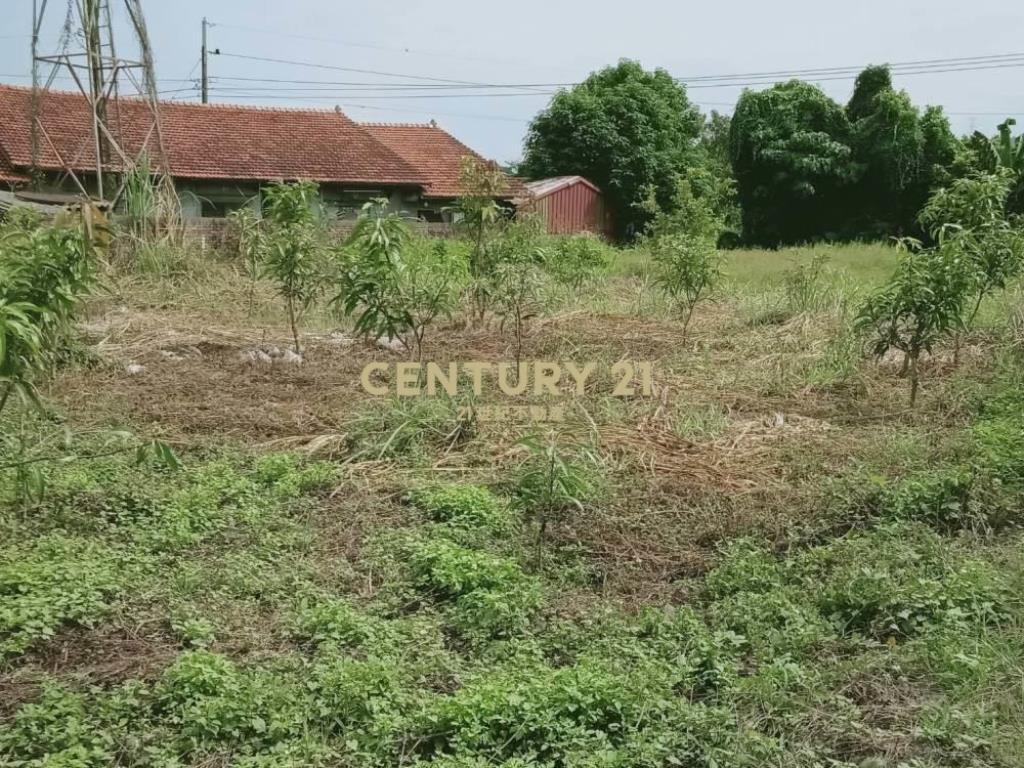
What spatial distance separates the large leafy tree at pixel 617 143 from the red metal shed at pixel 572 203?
49 centimetres

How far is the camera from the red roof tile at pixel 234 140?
53.6 feet

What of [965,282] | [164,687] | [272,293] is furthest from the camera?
[272,293]

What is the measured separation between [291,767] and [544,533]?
1.63 metres

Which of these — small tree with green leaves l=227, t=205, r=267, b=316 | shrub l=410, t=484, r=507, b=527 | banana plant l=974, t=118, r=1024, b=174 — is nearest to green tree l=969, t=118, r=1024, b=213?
banana plant l=974, t=118, r=1024, b=174

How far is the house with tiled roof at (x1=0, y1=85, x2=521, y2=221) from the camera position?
15977mm

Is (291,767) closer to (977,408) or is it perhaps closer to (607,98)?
(977,408)

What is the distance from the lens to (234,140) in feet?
60.4

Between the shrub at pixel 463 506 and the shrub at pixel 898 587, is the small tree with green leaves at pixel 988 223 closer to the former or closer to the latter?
the shrub at pixel 898 587

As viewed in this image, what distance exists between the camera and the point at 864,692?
251 cm

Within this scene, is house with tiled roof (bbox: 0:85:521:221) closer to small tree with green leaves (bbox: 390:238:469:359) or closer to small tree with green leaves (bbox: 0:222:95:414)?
small tree with green leaves (bbox: 390:238:469:359)

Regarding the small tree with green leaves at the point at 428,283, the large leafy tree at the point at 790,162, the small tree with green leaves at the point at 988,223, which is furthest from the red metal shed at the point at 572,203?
the small tree with green leaves at the point at 988,223

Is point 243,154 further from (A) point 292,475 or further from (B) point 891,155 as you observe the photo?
(A) point 292,475

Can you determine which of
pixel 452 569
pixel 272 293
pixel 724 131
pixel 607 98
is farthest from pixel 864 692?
pixel 724 131

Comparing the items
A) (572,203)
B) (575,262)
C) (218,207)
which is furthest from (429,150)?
(575,262)
